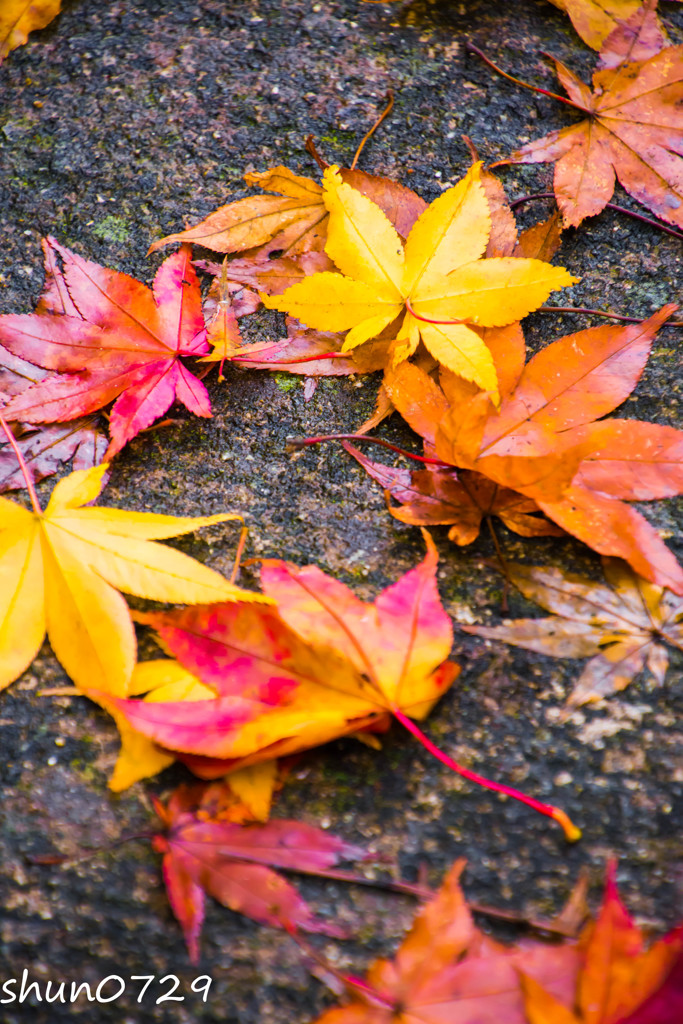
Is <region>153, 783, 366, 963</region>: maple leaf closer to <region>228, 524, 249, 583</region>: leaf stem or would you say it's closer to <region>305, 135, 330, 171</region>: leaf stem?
<region>228, 524, 249, 583</region>: leaf stem

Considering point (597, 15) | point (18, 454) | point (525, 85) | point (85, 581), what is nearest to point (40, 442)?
point (18, 454)

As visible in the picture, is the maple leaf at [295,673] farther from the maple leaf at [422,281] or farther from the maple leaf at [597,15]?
the maple leaf at [597,15]

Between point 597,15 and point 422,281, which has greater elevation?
point 597,15

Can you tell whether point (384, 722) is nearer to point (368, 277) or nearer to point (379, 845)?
point (379, 845)

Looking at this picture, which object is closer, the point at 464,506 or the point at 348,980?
the point at 348,980

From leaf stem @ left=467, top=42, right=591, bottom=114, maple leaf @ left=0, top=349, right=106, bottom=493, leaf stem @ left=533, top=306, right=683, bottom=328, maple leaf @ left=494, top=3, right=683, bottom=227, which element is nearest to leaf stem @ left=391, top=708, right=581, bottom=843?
maple leaf @ left=0, top=349, right=106, bottom=493

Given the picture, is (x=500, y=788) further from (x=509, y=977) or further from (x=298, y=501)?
(x=298, y=501)

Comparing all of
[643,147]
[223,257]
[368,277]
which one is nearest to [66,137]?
[223,257]
